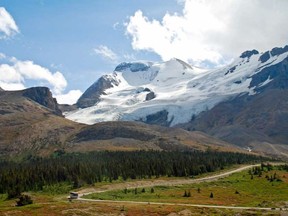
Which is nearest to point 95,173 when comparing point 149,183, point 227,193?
point 149,183

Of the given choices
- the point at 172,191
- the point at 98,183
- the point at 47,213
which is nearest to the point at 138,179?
the point at 98,183

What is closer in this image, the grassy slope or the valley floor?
the valley floor

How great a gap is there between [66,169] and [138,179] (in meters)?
26.9

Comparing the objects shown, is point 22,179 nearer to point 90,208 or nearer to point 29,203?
point 29,203

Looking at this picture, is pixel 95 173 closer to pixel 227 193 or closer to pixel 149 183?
pixel 149 183

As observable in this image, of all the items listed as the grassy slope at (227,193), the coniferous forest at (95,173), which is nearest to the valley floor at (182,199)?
the grassy slope at (227,193)

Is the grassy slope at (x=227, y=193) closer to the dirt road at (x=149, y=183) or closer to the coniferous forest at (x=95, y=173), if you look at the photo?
the dirt road at (x=149, y=183)

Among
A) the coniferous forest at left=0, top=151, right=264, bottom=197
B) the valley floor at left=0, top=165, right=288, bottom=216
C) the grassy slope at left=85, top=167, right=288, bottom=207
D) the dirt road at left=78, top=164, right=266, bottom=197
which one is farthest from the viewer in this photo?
the coniferous forest at left=0, top=151, right=264, bottom=197

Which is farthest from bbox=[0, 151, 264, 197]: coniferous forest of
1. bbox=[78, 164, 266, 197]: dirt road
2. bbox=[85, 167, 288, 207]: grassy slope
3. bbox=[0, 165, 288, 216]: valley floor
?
bbox=[85, 167, 288, 207]: grassy slope

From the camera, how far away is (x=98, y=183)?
140250mm

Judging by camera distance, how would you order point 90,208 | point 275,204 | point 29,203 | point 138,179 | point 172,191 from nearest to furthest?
point 90,208 → point 29,203 → point 275,204 → point 172,191 → point 138,179

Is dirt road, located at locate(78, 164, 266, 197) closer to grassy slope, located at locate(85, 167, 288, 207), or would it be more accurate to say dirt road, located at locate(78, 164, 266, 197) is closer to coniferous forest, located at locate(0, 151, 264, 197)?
grassy slope, located at locate(85, 167, 288, 207)

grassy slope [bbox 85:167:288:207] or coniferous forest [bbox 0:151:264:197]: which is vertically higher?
coniferous forest [bbox 0:151:264:197]

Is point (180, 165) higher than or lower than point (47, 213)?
higher
